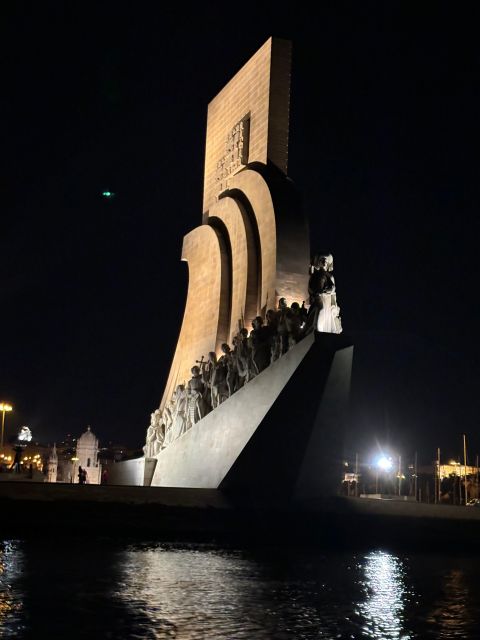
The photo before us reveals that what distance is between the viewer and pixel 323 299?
1191 centimetres

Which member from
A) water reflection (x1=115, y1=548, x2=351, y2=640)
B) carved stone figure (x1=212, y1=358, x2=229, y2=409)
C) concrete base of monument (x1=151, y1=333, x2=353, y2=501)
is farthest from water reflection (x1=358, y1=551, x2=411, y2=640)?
carved stone figure (x1=212, y1=358, x2=229, y2=409)

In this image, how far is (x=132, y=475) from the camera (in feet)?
62.3

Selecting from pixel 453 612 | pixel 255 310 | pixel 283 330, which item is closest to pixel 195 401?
pixel 255 310

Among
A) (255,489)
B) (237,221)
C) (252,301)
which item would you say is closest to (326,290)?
(255,489)

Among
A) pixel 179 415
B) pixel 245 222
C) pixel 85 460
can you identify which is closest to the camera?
pixel 179 415

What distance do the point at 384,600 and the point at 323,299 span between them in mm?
6930

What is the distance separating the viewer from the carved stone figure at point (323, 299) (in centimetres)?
1184

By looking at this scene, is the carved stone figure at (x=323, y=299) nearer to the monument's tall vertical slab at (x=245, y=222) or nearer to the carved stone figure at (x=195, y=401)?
the monument's tall vertical slab at (x=245, y=222)

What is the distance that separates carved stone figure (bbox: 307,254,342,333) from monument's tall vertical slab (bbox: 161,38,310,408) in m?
3.03

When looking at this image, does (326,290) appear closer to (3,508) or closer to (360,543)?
(360,543)

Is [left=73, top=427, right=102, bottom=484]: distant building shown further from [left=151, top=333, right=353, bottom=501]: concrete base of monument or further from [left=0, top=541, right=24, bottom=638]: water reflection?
[left=0, top=541, right=24, bottom=638]: water reflection

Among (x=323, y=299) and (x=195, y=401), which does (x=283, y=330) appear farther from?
(x=195, y=401)

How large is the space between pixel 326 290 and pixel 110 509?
4291 mm

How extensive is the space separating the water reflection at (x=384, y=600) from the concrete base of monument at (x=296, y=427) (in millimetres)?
3937
